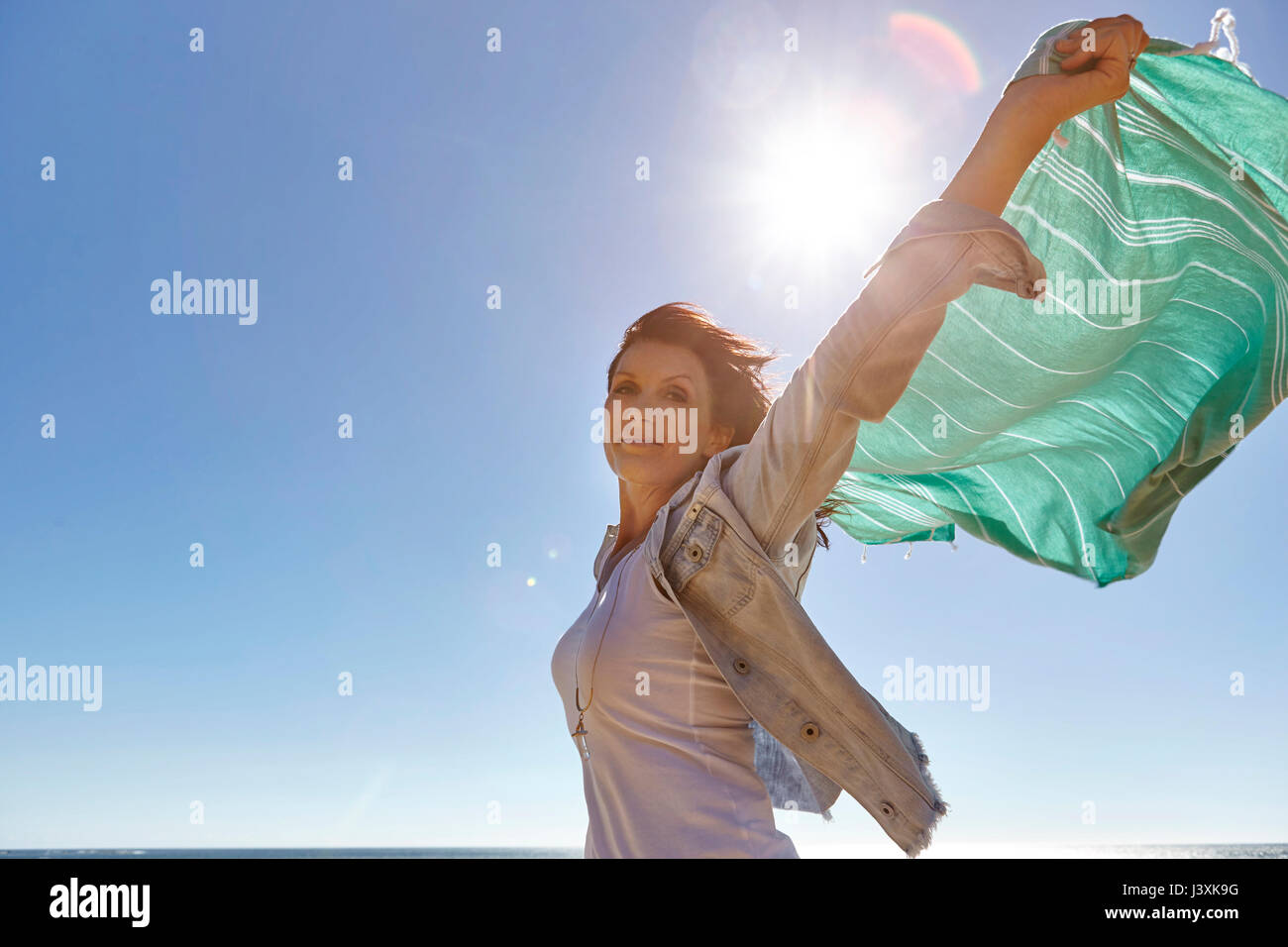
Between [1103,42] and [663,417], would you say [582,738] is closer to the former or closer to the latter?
[663,417]

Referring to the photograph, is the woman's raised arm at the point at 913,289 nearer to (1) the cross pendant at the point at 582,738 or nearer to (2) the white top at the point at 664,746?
(2) the white top at the point at 664,746

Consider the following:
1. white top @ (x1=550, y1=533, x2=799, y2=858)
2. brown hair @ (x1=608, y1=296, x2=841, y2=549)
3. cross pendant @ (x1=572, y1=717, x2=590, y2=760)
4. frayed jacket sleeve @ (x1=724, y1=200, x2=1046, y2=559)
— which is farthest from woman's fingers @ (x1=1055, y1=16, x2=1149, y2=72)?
cross pendant @ (x1=572, y1=717, x2=590, y2=760)

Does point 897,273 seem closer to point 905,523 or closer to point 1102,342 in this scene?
point 1102,342

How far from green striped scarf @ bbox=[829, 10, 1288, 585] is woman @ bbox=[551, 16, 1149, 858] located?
0.68m

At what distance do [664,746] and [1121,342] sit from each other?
181cm

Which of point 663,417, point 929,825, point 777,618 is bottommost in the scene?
point 929,825

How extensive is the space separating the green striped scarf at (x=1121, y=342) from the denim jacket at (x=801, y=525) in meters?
1.16

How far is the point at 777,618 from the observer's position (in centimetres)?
159

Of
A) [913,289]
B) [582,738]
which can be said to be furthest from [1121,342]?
[582,738]

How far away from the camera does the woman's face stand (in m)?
2.12

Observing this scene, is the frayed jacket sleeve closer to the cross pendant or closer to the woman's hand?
the woman's hand
